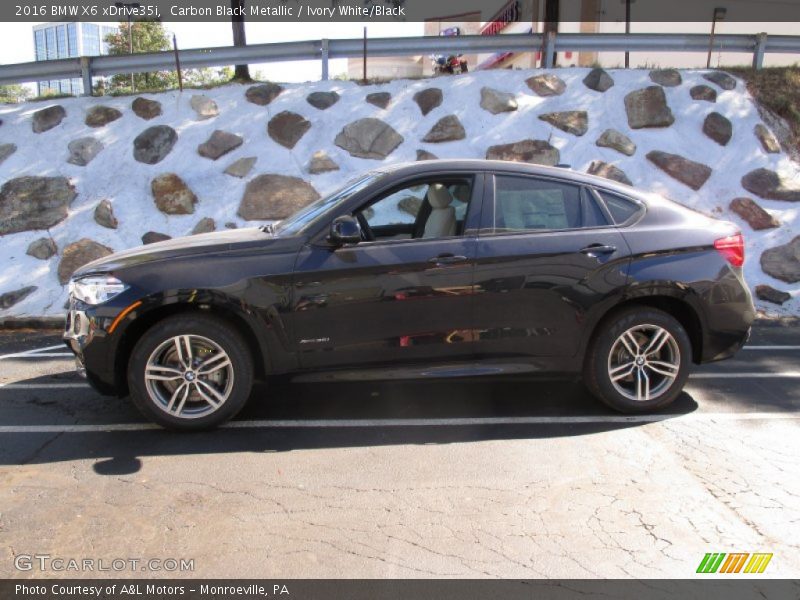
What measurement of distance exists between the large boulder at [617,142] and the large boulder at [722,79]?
1.99 m

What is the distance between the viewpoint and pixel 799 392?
520 centimetres

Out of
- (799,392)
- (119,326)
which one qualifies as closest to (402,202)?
(119,326)

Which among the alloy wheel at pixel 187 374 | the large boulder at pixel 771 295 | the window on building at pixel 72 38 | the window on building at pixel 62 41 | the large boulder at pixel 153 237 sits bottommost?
the large boulder at pixel 771 295

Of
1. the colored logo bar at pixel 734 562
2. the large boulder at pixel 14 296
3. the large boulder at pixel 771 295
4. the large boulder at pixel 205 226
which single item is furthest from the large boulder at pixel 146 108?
the colored logo bar at pixel 734 562

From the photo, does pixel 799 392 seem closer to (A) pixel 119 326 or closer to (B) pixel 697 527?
(B) pixel 697 527

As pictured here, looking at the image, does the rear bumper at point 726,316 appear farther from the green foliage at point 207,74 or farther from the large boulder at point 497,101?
the green foliage at point 207,74

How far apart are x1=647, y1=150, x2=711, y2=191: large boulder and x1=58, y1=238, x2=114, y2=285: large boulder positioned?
7.37m

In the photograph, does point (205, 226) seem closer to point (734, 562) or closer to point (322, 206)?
point (322, 206)

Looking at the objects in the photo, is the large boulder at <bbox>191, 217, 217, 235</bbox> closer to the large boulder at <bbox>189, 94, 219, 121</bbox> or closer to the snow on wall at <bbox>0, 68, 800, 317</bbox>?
the snow on wall at <bbox>0, 68, 800, 317</bbox>

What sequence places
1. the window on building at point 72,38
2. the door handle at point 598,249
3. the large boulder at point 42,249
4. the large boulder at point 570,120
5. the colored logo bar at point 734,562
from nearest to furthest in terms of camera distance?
the colored logo bar at point 734,562, the door handle at point 598,249, the large boulder at point 42,249, the large boulder at point 570,120, the window on building at point 72,38

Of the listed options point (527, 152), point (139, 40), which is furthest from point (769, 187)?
point (139, 40)

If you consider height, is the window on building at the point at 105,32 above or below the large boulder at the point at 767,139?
above

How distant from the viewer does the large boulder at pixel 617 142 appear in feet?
31.6

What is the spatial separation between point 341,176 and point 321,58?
2.55 m
